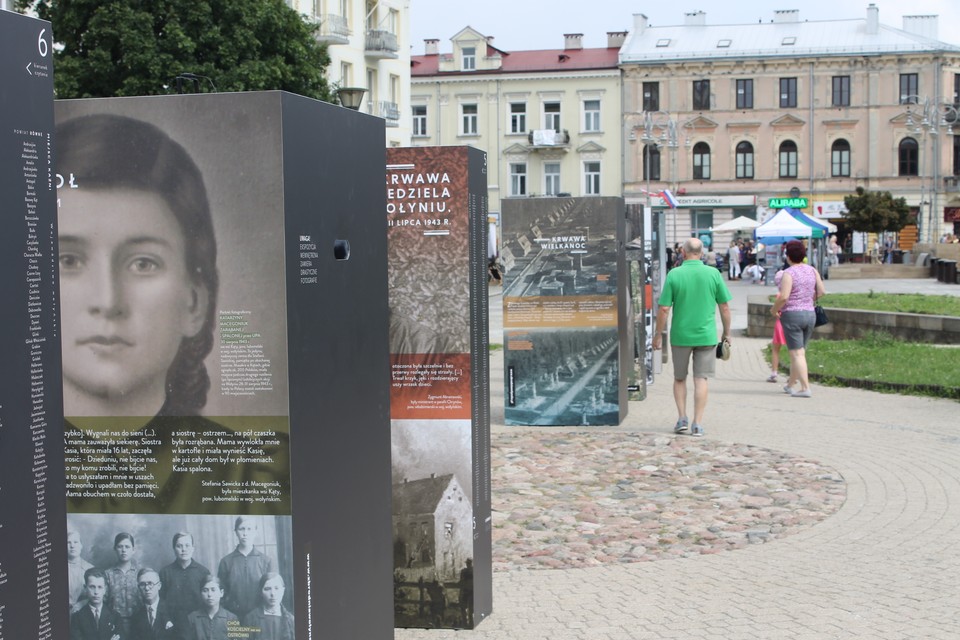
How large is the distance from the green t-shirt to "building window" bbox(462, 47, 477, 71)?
70876 millimetres

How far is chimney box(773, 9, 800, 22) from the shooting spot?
7931 centimetres

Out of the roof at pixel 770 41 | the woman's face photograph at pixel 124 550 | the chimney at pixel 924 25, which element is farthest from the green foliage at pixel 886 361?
the chimney at pixel 924 25

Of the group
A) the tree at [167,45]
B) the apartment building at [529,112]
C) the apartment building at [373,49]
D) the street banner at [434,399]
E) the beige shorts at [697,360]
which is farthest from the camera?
the apartment building at [529,112]

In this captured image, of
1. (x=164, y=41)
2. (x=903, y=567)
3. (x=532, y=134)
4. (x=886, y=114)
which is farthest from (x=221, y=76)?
(x=886, y=114)

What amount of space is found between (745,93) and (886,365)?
203ft

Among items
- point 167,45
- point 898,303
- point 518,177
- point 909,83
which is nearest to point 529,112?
point 518,177

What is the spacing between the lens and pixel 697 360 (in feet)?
39.2

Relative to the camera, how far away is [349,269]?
168 inches

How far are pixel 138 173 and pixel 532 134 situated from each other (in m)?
76.3

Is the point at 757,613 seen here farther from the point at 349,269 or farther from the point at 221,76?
the point at 221,76

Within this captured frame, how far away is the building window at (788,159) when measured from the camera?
7694cm

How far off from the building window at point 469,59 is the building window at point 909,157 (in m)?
25.5

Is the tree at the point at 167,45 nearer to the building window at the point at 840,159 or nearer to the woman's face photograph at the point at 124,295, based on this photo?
the woman's face photograph at the point at 124,295

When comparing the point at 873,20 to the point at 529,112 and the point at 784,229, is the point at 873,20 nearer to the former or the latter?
the point at 529,112
